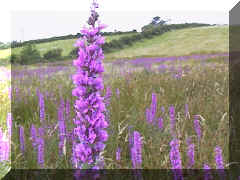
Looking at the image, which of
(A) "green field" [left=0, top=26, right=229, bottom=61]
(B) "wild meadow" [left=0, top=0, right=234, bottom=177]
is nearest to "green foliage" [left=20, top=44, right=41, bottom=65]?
(A) "green field" [left=0, top=26, right=229, bottom=61]

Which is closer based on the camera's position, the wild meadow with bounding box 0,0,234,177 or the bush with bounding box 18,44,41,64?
the wild meadow with bounding box 0,0,234,177

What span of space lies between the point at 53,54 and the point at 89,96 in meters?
10.0

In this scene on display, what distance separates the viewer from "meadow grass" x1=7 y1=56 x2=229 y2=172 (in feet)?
7.91

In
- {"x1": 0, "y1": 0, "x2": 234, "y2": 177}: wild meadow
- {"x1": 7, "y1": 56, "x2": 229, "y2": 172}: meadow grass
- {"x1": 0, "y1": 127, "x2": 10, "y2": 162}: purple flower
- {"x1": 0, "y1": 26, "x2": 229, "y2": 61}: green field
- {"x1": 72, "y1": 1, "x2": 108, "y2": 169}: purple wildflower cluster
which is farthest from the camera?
{"x1": 0, "y1": 26, "x2": 229, "y2": 61}: green field

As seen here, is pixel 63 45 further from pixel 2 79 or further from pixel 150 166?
pixel 150 166

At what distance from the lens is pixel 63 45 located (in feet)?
29.3

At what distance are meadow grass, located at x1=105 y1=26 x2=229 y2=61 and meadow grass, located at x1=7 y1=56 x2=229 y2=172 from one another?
19.3 feet

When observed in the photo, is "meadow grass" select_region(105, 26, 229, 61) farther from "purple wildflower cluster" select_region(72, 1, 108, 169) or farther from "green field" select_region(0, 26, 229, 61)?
"purple wildflower cluster" select_region(72, 1, 108, 169)

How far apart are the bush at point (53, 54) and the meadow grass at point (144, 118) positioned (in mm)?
4540

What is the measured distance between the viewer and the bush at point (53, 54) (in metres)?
10.4

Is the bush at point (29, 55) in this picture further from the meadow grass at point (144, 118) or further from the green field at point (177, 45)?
the meadow grass at point (144, 118)

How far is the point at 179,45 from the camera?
1335cm

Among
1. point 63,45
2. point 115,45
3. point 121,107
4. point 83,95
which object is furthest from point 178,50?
point 83,95

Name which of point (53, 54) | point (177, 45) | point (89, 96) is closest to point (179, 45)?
point (177, 45)
